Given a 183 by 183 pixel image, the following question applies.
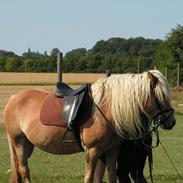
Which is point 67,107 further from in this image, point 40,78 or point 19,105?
point 40,78

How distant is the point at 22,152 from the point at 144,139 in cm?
141

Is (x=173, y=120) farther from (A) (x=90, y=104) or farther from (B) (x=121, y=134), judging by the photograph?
(A) (x=90, y=104)

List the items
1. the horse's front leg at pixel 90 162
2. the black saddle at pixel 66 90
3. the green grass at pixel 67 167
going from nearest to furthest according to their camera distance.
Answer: the horse's front leg at pixel 90 162
the black saddle at pixel 66 90
the green grass at pixel 67 167

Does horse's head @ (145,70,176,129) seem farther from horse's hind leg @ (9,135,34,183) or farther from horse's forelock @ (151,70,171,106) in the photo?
horse's hind leg @ (9,135,34,183)

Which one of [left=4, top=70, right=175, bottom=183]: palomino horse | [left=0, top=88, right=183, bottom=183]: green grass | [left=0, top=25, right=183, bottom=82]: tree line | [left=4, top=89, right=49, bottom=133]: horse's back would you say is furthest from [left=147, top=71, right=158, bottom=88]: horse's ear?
[left=0, top=25, right=183, bottom=82]: tree line

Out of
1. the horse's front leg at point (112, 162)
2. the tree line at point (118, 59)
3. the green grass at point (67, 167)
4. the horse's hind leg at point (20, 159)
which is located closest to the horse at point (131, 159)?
the horse's front leg at point (112, 162)

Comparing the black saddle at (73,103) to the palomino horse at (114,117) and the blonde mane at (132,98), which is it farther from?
the blonde mane at (132,98)

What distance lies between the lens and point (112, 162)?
17.6ft

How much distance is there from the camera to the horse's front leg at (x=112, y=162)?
5324 millimetres

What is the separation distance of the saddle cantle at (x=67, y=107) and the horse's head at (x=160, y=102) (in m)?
0.65

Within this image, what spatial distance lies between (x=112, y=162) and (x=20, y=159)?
115 cm

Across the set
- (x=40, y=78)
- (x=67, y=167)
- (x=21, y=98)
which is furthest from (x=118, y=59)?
(x=21, y=98)

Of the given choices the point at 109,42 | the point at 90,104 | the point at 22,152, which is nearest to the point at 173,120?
the point at 90,104

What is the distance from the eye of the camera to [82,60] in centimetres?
5331
